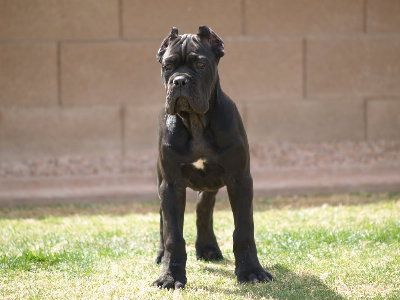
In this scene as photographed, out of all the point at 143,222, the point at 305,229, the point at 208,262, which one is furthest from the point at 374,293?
the point at 143,222

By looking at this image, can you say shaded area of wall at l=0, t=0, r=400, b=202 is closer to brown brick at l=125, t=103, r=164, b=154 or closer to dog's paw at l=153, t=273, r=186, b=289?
brown brick at l=125, t=103, r=164, b=154

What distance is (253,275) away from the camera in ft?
21.5

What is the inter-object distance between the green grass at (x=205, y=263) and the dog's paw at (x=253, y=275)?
0.29 feet

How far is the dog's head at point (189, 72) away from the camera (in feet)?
20.7

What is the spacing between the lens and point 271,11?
→ 38.1ft

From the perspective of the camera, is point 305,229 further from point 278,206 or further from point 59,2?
point 59,2

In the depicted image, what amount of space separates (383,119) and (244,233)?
5776mm

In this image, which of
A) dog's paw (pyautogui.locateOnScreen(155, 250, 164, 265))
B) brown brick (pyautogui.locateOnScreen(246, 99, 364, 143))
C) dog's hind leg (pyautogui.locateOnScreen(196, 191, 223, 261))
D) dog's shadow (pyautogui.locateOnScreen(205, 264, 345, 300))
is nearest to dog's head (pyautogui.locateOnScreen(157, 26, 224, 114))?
dog's hind leg (pyautogui.locateOnScreen(196, 191, 223, 261))

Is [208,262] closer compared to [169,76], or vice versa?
[169,76]

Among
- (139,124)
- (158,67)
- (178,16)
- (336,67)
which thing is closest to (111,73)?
(158,67)

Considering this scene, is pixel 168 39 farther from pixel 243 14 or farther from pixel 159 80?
pixel 243 14

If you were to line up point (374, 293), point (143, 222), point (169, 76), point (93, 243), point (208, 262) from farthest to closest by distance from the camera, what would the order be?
point (143, 222) < point (93, 243) < point (208, 262) < point (169, 76) < point (374, 293)

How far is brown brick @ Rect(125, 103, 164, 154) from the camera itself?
11.5m

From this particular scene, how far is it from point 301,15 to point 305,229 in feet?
13.1
